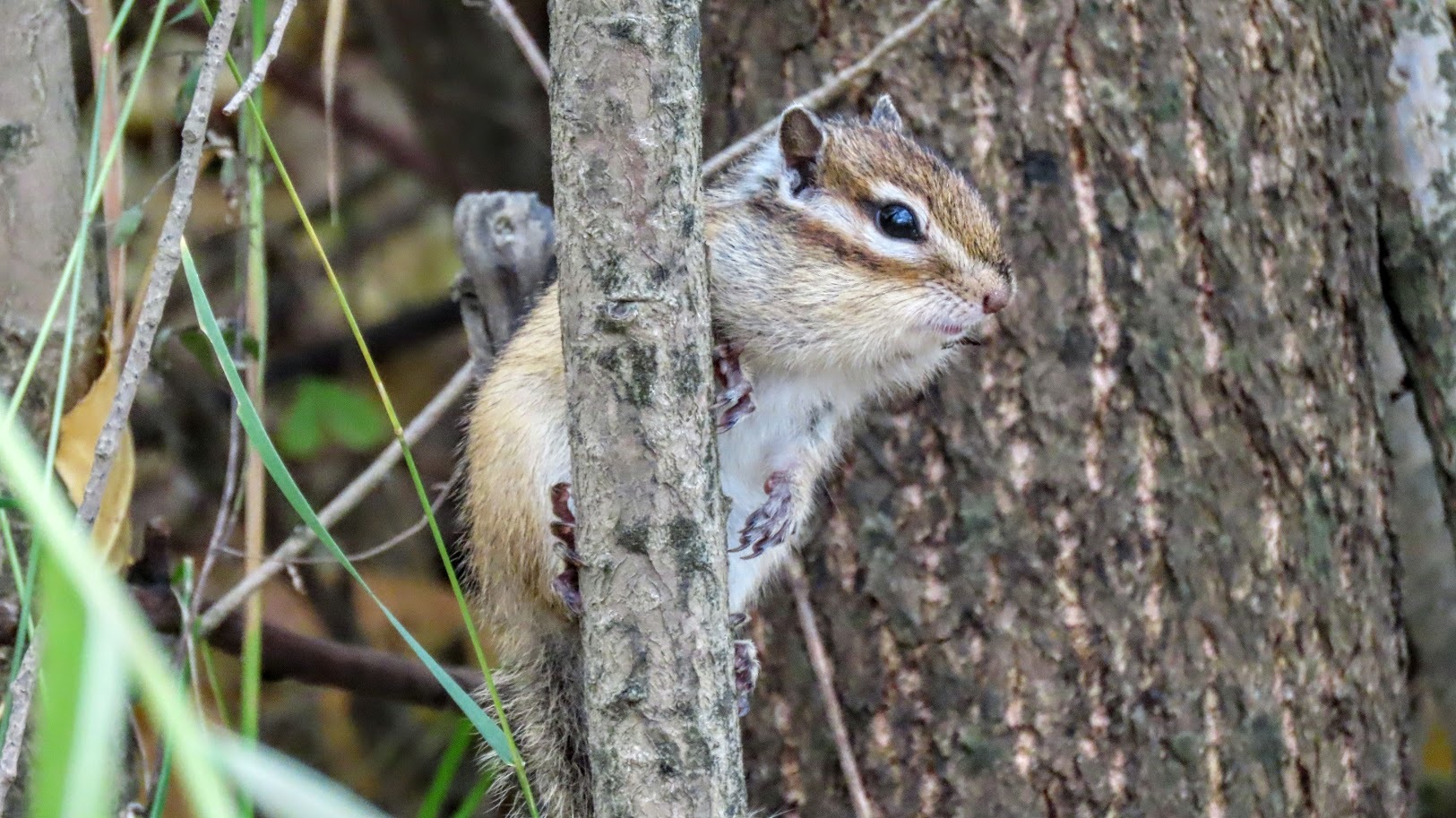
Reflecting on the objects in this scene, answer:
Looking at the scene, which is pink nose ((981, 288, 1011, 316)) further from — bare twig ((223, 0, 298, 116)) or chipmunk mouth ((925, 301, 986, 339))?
bare twig ((223, 0, 298, 116))

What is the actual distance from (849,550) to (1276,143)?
1.00 m

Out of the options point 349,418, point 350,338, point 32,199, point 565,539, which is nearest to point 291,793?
point 565,539

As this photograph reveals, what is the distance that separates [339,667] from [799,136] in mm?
1372

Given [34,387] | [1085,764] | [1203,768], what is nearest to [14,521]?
[34,387]

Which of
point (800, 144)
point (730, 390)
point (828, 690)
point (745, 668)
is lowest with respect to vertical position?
point (828, 690)

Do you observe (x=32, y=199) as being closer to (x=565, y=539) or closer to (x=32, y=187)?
(x=32, y=187)

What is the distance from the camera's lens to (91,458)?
83.1 inches

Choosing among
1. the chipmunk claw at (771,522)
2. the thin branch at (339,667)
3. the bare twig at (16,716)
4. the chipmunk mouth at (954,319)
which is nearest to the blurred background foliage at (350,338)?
the thin branch at (339,667)

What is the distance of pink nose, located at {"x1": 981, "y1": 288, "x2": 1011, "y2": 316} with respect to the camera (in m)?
2.00

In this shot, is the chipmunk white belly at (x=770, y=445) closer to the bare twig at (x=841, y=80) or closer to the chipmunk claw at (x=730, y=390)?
the chipmunk claw at (x=730, y=390)

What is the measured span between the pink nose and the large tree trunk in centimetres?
40

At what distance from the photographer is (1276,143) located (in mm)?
2473

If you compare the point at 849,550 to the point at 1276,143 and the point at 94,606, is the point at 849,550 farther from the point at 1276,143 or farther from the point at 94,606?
the point at 94,606

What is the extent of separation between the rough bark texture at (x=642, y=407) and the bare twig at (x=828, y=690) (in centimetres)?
85
